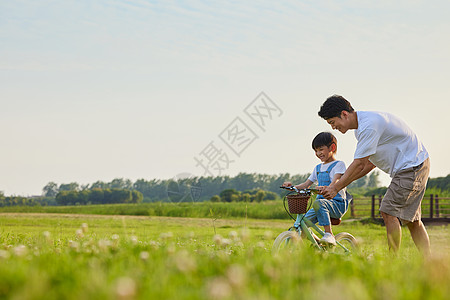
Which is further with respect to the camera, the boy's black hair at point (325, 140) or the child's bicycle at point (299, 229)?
the boy's black hair at point (325, 140)

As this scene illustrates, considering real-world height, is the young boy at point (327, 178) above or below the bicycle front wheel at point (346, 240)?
above

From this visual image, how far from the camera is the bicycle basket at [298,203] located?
562 centimetres

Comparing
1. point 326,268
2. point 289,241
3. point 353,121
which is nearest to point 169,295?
point 326,268

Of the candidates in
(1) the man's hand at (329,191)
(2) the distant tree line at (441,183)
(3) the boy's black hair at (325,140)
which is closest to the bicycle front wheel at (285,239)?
(1) the man's hand at (329,191)

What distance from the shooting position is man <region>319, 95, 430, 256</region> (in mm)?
5633

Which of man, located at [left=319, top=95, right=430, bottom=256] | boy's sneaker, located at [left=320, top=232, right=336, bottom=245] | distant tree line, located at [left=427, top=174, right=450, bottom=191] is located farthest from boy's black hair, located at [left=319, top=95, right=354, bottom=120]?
distant tree line, located at [left=427, top=174, right=450, bottom=191]

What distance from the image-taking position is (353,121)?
572 centimetres

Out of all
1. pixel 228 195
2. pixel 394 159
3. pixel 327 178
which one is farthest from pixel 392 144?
pixel 228 195

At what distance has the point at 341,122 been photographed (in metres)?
5.67

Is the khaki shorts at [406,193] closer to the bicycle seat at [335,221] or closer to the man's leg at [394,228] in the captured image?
the man's leg at [394,228]

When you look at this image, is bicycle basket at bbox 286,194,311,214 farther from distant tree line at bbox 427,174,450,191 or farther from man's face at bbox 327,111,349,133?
distant tree line at bbox 427,174,450,191

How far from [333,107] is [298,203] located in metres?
1.27

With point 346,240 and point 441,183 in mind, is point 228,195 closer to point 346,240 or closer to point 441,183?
point 441,183

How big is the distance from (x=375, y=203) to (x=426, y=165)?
18.7m
